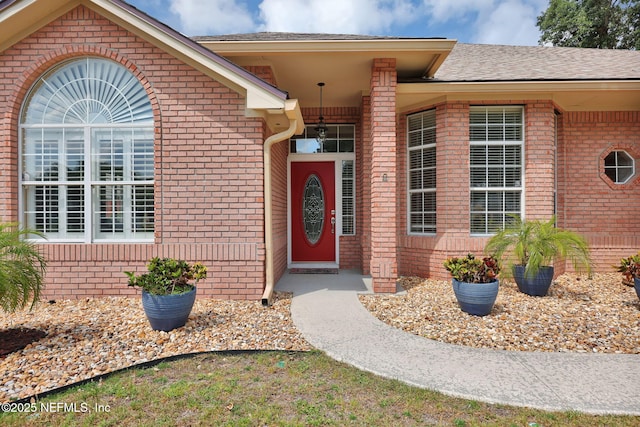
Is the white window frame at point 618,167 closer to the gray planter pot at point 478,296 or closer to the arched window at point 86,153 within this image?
the gray planter pot at point 478,296

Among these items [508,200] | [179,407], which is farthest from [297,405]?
[508,200]

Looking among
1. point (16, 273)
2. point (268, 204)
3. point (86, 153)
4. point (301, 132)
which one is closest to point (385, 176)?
point (301, 132)

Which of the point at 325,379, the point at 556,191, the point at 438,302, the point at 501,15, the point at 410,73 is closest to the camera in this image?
the point at 325,379

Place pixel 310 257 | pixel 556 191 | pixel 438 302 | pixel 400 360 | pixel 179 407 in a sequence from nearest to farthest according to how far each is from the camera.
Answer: pixel 179 407, pixel 400 360, pixel 438 302, pixel 556 191, pixel 310 257

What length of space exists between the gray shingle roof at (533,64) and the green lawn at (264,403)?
5.59 metres

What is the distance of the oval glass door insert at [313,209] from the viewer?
784cm

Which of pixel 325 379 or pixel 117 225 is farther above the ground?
pixel 117 225

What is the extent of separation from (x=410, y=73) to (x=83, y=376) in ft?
21.5

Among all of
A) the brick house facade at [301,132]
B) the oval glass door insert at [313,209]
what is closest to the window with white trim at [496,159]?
the brick house facade at [301,132]

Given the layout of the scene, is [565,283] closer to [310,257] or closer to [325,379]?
[310,257]

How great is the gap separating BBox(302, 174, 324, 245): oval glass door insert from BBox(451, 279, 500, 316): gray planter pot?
3856 millimetres

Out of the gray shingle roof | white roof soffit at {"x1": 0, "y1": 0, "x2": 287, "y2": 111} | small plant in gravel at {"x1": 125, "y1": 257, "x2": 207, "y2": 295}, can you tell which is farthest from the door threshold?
the gray shingle roof

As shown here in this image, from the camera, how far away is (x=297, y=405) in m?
2.56

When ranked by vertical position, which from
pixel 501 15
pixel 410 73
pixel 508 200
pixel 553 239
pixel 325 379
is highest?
pixel 501 15
